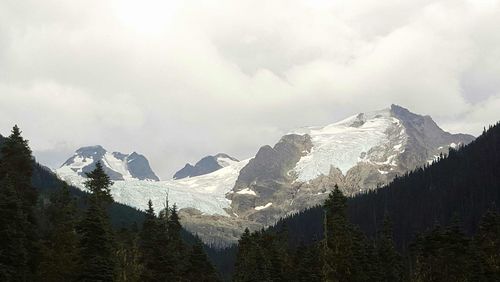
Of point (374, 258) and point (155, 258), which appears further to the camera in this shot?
point (374, 258)

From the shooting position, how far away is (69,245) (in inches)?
2141

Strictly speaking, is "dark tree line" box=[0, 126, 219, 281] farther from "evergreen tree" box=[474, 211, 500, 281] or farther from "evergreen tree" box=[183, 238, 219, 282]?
"evergreen tree" box=[474, 211, 500, 281]

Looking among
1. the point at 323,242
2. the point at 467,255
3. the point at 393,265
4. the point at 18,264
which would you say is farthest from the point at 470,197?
the point at 18,264

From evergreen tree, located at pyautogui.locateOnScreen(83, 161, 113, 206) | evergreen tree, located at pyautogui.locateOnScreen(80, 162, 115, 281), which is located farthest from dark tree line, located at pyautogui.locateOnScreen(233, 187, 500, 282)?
evergreen tree, located at pyautogui.locateOnScreen(83, 161, 113, 206)

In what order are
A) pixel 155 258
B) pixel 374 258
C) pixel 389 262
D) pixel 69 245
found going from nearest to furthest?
pixel 69 245
pixel 155 258
pixel 374 258
pixel 389 262

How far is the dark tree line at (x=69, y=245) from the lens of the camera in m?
41.7

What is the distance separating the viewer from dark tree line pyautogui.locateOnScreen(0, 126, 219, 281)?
137 feet

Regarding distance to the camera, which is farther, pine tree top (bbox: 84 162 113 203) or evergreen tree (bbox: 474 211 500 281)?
pine tree top (bbox: 84 162 113 203)

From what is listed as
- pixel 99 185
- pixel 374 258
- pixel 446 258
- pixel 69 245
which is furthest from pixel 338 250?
pixel 99 185

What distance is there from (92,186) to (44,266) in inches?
1113

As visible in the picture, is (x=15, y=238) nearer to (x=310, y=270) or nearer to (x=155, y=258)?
(x=155, y=258)

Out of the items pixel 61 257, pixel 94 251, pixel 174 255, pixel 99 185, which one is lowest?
pixel 94 251

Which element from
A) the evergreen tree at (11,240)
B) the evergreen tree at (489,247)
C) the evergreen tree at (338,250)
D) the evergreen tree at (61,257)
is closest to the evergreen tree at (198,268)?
the evergreen tree at (61,257)

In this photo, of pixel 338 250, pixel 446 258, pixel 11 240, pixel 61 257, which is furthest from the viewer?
pixel 446 258
